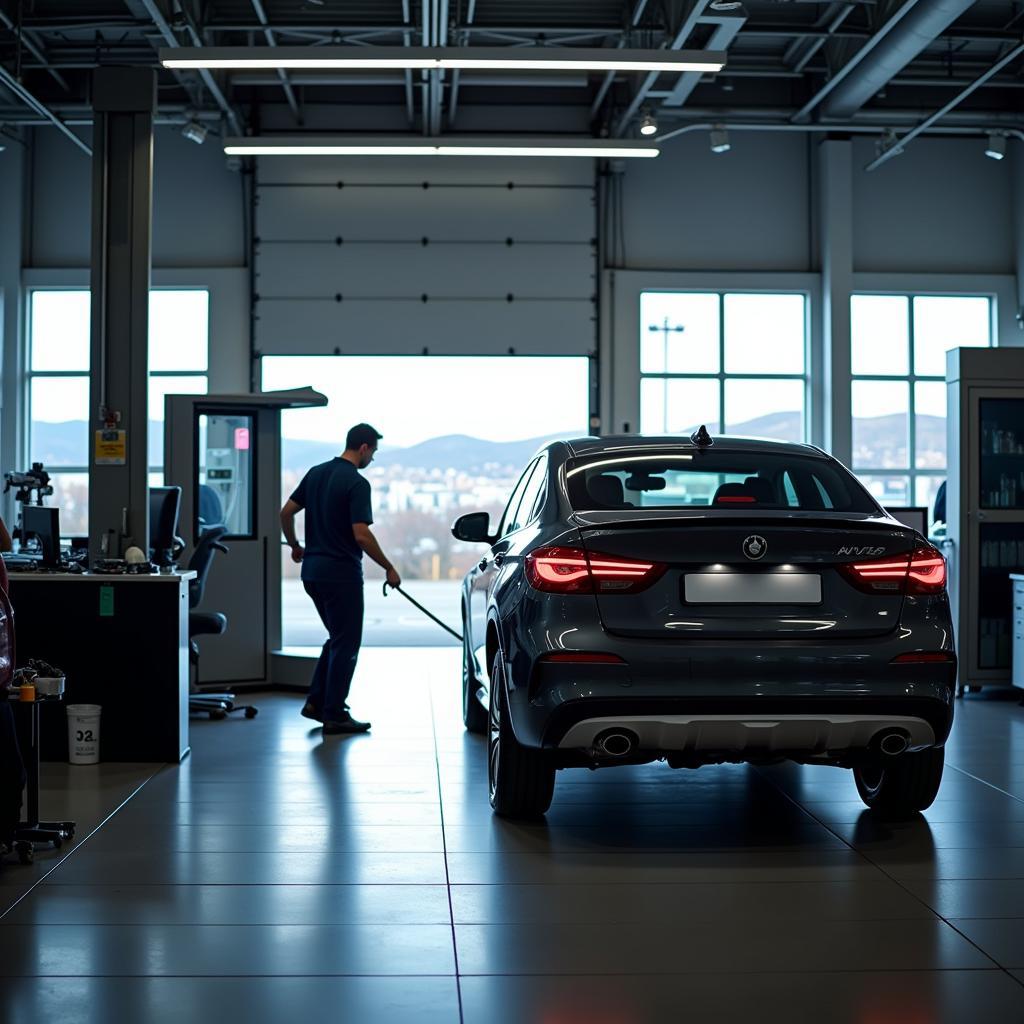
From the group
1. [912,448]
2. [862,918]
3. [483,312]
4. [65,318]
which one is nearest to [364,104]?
[483,312]

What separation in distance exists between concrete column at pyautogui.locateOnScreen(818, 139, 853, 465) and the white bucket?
980cm

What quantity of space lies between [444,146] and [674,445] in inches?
293

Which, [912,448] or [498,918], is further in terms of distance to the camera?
[912,448]

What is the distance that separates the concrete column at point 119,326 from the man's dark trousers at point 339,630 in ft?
3.34

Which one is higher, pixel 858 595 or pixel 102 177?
pixel 102 177

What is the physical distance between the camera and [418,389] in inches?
594

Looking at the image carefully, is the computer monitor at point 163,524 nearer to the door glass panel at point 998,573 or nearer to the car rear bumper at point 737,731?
the car rear bumper at point 737,731

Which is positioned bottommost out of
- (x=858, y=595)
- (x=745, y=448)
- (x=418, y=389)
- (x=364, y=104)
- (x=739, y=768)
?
(x=739, y=768)

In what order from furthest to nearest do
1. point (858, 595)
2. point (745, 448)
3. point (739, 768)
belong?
point (739, 768) < point (745, 448) < point (858, 595)

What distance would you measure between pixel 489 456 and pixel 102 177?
929cm

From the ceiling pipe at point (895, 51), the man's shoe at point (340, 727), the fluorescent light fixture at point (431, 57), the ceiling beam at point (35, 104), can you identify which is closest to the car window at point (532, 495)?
the man's shoe at point (340, 727)

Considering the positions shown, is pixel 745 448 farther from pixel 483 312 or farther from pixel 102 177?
pixel 483 312

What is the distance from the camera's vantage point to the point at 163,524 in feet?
26.5

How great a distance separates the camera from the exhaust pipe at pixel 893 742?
4.45 meters
